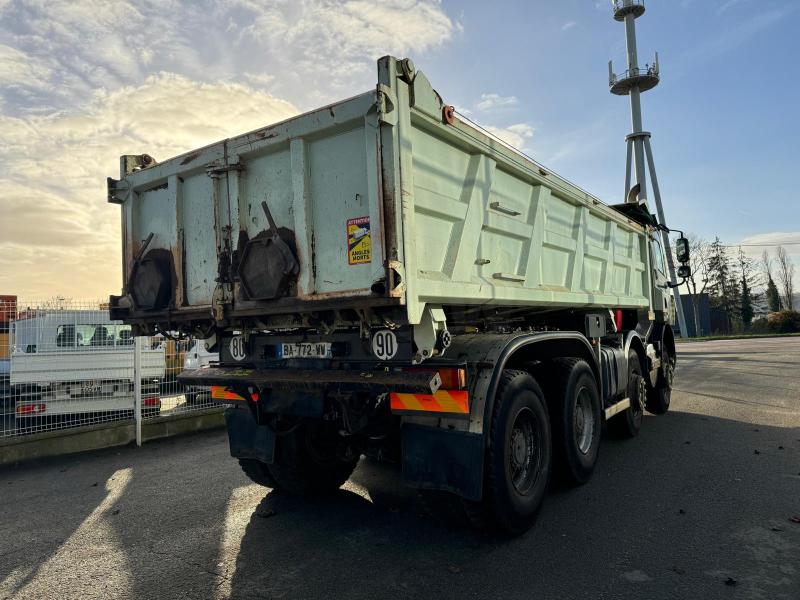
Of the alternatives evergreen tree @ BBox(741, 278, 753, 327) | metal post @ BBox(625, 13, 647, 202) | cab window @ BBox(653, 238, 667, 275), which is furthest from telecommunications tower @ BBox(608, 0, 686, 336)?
cab window @ BBox(653, 238, 667, 275)

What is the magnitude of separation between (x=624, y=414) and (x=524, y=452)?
3.07 meters

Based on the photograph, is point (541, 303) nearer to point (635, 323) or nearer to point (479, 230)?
point (479, 230)

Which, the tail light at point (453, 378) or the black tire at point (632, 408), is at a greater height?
the tail light at point (453, 378)

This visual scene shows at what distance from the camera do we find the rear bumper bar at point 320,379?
3.12 metres

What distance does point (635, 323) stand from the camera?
7926mm

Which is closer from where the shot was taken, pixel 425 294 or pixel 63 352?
pixel 425 294

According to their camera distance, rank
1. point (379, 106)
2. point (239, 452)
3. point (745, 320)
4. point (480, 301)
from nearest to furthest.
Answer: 1. point (379, 106)
2. point (480, 301)
3. point (239, 452)
4. point (745, 320)

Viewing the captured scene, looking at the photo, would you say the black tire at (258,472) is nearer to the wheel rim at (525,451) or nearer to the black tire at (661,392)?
the wheel rim at (525,451)

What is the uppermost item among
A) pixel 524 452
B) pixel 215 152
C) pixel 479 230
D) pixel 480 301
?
pixel 215 152

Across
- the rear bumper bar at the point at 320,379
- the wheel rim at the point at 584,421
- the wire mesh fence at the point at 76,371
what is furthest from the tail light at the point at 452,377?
the wire mesh fence at the point at 76,371

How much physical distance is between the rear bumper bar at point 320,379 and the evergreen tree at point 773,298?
64460 millimetres

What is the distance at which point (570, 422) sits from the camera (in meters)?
4.63

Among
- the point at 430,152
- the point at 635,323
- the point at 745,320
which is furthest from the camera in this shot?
the point at 745,320

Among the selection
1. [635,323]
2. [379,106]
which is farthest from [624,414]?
[379,106]
